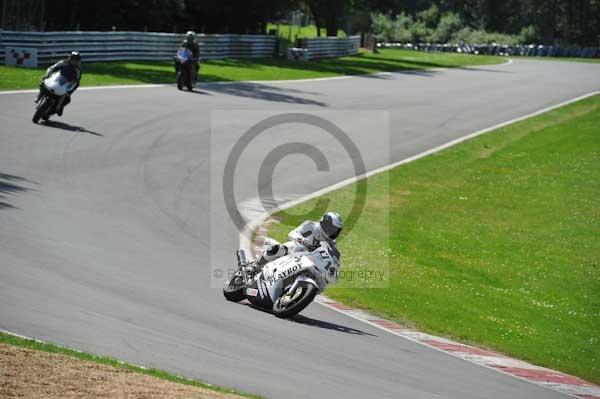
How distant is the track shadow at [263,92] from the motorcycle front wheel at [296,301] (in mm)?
22871

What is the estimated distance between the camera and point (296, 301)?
38.5ft

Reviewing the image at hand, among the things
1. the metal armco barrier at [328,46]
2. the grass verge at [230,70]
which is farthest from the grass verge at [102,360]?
the metal armco barrier at [328,46]

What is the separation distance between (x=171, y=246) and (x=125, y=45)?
28.4 metres

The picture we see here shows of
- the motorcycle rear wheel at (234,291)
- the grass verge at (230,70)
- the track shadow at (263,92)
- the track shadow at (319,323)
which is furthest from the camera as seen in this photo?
the track shadow at (263,92)

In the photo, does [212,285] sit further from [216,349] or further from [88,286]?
[216,349]

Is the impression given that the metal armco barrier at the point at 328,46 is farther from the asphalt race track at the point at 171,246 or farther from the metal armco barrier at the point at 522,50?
the metal armco barrier at the point at 522,50

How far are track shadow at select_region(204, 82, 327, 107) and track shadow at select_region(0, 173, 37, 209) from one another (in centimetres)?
1701

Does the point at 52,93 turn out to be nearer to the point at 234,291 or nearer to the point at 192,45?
the point at 192,45

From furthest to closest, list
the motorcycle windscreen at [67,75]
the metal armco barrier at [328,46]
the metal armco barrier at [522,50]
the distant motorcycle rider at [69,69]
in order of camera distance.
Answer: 1. the metal armco barrier at [522,50]
2. the metal armco barrier at [328,46]
3. the distant motorcycle rider at [69,69]
4. the motorcycle windscreen at [67,75]

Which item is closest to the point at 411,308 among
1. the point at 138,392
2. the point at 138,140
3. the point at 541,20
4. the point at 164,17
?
the point at 138,392

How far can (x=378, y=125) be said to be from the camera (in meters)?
32.5

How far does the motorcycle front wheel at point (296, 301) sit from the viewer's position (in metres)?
11.6

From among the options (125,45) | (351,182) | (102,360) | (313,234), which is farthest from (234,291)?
(125,45)

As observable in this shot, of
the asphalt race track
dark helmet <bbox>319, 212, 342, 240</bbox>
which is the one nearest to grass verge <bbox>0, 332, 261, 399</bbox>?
the asphalt race track
